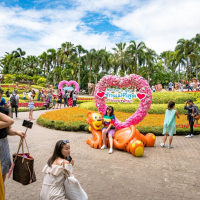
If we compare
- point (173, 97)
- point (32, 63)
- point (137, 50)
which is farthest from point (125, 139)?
point (32, 63)

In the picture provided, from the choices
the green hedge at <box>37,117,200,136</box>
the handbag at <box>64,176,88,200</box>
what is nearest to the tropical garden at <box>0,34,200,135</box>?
the green hedge at <box>37,117,200,136</box>

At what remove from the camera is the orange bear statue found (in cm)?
569

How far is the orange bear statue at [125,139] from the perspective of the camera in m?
5.69

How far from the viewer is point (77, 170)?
4.74 meters

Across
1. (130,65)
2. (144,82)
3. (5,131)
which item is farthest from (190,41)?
(5,131)

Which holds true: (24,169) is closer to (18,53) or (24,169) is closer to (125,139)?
(125,139)

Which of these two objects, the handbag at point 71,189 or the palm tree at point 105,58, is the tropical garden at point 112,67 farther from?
the handbag at point 71,189

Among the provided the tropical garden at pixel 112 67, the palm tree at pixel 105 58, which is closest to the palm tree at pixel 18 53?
the tropical garden at pixel 112 67

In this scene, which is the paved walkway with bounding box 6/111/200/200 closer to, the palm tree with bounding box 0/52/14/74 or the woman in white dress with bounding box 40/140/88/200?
the woman in white dress with bounding box 40/140/88/200

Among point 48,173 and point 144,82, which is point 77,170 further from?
point 144,82

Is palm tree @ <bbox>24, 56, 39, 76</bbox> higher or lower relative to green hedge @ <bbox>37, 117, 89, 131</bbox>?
higher

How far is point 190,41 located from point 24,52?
47.1m

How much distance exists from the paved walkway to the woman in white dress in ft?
2.70

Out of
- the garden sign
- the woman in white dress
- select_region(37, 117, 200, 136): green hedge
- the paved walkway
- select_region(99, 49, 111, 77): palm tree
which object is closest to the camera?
the woman in white dress
